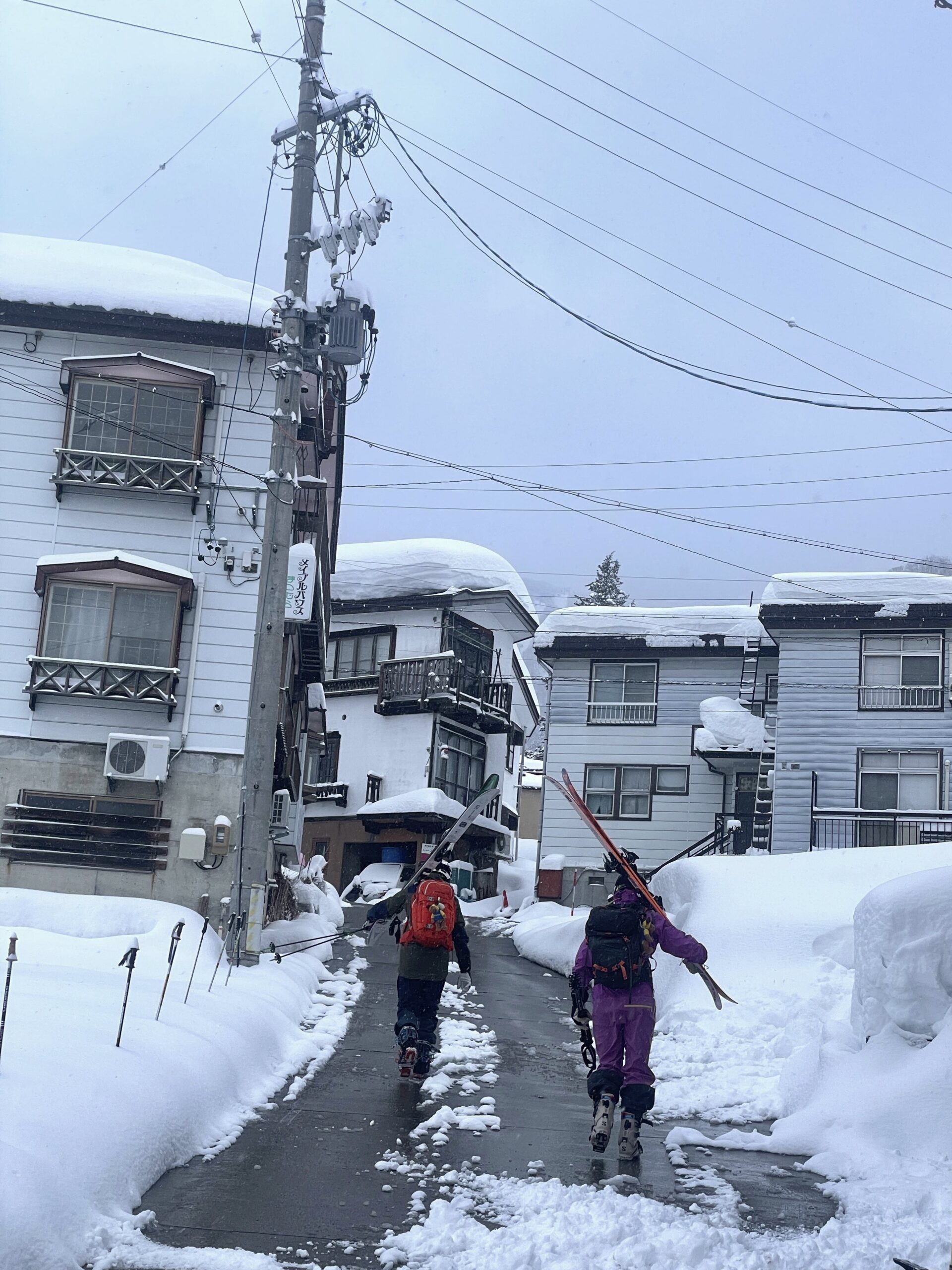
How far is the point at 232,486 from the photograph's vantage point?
18.9 m

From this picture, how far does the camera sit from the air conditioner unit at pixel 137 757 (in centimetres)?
A: 1783

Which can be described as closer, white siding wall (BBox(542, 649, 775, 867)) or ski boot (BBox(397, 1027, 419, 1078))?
ski boot (BBox(397, 1027, 419, 1078))

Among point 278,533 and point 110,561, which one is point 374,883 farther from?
point 278,533

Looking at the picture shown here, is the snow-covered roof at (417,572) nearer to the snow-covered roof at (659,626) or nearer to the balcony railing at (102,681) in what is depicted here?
the snow-covered roof at (659,626)

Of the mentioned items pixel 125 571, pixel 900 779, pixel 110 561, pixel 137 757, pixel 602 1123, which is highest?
pixel 110 561

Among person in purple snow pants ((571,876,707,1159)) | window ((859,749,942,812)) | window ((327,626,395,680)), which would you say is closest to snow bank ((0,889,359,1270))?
person in purple snow pants ((571,876,707,1159))

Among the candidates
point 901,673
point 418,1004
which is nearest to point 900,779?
point 901,673

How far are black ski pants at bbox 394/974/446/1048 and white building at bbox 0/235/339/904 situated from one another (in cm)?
880

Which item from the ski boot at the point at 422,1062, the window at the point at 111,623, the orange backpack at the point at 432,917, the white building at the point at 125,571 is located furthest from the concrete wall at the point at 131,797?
the ski boot at the point at 422,1062

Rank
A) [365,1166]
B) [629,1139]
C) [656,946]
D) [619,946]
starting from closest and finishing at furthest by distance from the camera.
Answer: [365,1166]
[629,1139]
[619,946]
[656,946]

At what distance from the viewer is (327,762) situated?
38.9 meters

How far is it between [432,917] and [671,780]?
23.4 metres

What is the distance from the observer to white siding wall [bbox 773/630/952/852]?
89.2 ft

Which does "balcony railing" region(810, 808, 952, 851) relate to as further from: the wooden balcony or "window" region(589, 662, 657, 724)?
the wooden balcony
